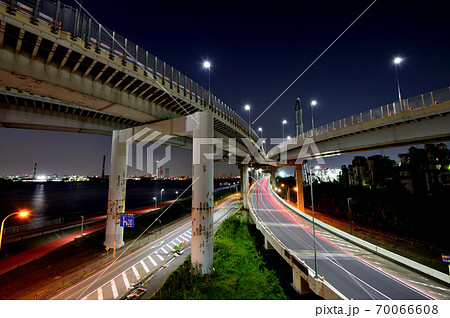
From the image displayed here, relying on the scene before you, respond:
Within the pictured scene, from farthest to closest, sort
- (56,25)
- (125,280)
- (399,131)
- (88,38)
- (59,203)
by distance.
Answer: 1. (59,203)
2. (399,131)
3. (125,280)
4. (88,38)
5. (56,25)

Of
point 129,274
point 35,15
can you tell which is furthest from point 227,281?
point 35,15

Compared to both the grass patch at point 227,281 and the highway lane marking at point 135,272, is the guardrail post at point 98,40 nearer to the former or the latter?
the grass patch at point 227,281

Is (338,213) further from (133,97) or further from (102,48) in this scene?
(102,48)

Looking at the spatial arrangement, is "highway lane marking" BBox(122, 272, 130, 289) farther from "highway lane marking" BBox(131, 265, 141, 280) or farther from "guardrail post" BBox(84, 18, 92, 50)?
"guardrail post" BBox(84, 18, 92, 50)

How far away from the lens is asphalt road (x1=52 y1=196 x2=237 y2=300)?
1257cm

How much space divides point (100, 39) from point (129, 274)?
17.4m

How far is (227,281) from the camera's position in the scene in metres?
13.0

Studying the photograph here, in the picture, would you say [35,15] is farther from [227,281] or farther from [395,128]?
[395,128]

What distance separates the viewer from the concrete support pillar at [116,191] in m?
18.4

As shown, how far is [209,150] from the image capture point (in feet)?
44.1

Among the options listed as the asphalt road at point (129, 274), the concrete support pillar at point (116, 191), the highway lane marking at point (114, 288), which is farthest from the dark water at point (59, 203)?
the highway lane marking at point (114, 288)

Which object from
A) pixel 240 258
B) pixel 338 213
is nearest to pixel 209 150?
pixel 240 258

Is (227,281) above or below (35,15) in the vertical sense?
below
